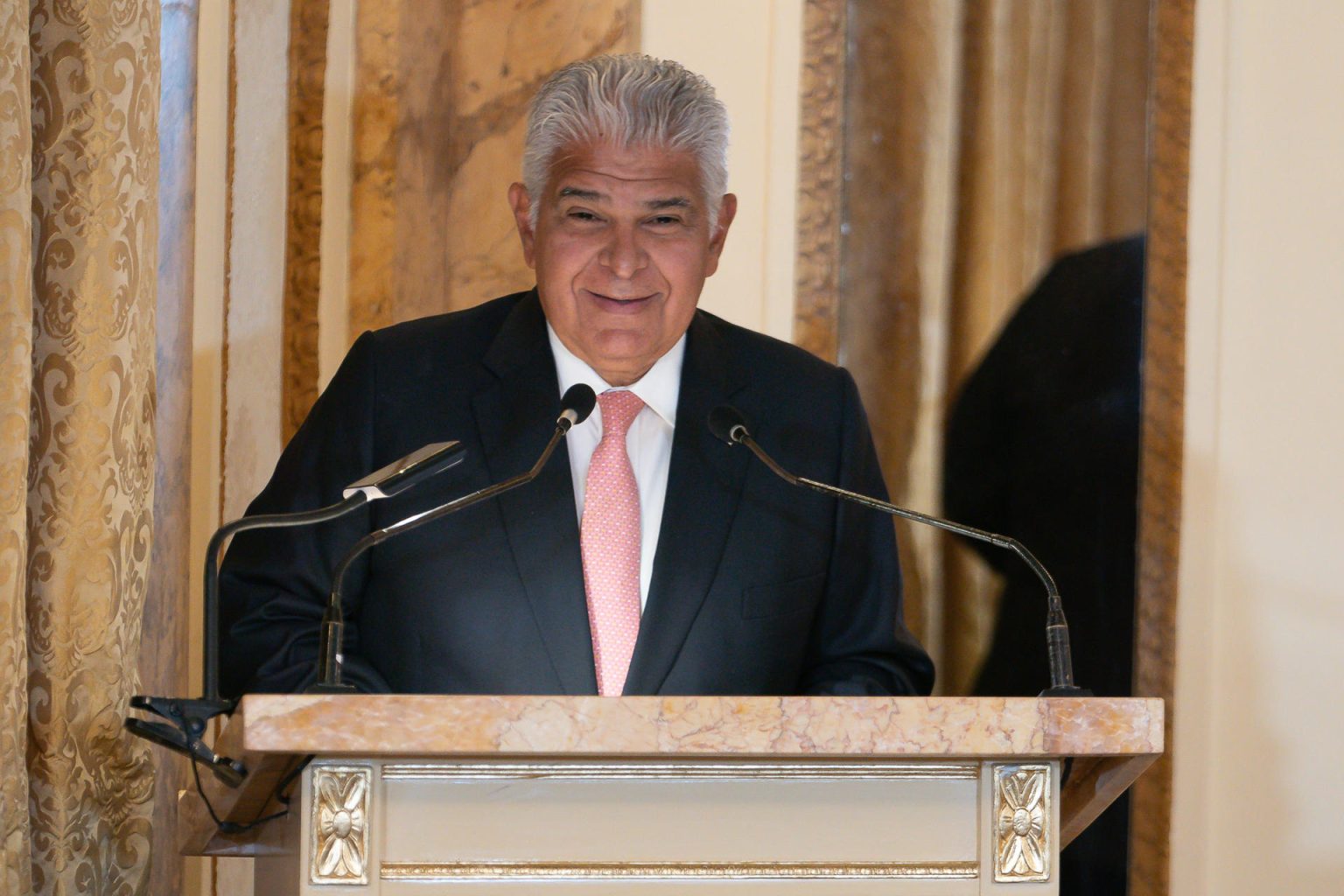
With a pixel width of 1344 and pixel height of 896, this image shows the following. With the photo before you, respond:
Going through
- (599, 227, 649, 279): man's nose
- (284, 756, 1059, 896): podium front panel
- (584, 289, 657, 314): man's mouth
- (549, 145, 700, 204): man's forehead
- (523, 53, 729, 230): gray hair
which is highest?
(523, 53, 729, 230): gray hair

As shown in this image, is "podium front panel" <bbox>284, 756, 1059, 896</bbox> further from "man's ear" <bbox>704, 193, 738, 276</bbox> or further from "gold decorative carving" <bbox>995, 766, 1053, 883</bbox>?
"man's ear" <bbox>704, 193, 738, 276</bbox>

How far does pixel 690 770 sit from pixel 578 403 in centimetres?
73

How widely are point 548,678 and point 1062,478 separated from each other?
154cm

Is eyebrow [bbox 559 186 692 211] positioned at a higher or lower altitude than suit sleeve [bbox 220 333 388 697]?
higher

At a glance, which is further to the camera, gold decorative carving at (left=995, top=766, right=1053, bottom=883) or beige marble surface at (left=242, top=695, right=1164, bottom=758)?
gold decorative carving at (left=995, top=766, right=1053, bottom=883)

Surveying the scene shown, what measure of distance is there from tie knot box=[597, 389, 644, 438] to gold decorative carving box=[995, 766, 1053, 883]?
43.9 inches

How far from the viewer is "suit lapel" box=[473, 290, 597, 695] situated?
8.02ft

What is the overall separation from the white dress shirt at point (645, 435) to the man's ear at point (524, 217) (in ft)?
0.48

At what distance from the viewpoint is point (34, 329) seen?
2.38 meters

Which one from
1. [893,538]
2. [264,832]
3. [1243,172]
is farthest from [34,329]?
[1243,172]

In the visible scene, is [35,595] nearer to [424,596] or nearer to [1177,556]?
[424,596]

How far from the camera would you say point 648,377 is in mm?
2787

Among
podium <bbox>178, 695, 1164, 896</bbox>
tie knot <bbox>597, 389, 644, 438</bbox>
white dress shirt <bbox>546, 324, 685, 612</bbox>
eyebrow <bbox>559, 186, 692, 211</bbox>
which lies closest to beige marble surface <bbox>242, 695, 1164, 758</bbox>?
podium <bbox>178, 695, 1164, 896</bbox>

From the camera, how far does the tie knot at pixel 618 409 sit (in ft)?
8.72
